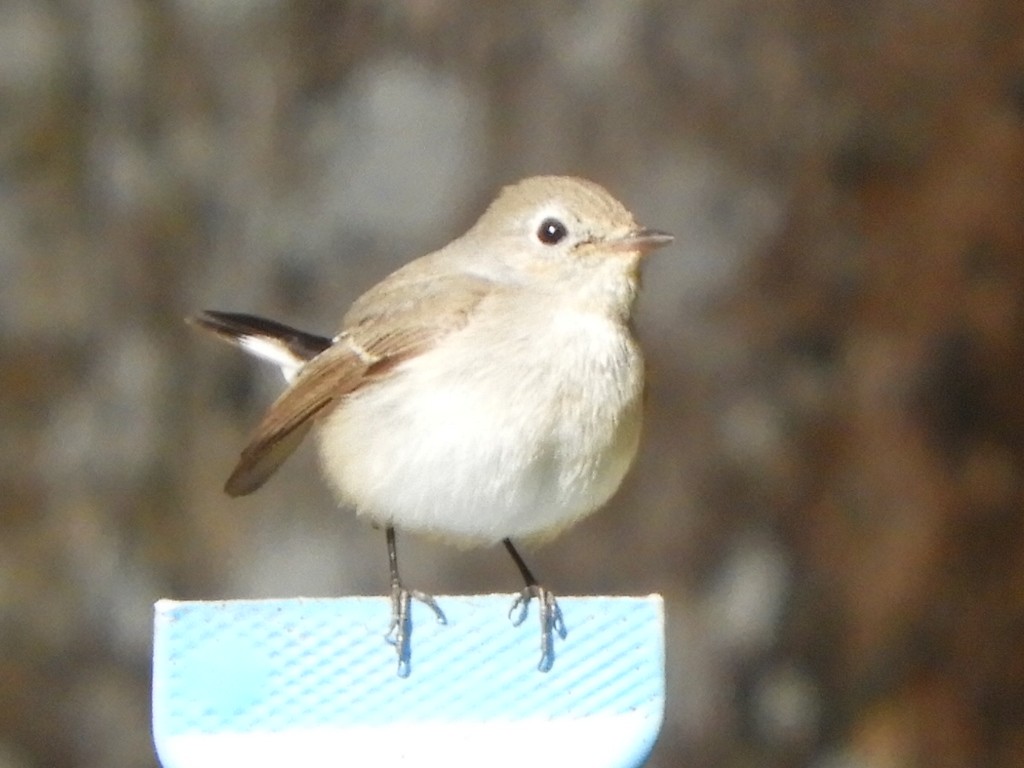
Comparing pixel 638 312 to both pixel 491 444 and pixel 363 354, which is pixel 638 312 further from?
pixel 491 444

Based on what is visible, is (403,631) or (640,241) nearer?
(403,631)

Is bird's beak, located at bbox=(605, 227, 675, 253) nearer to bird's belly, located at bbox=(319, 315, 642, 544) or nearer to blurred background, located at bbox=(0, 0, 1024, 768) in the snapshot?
bird's belly, located at bbox=(319, 315, 642, 544)

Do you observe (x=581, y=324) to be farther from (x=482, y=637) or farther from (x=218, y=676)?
(x=218, y=676)

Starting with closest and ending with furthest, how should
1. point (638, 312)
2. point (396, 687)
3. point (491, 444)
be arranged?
point (396, 687)
point (491, 444)
point (638, 312)

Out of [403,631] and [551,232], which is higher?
[551,232]

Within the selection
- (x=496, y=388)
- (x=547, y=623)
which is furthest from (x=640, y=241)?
(x=547, y=623)

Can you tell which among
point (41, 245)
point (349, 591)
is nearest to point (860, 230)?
point (349, 591)
